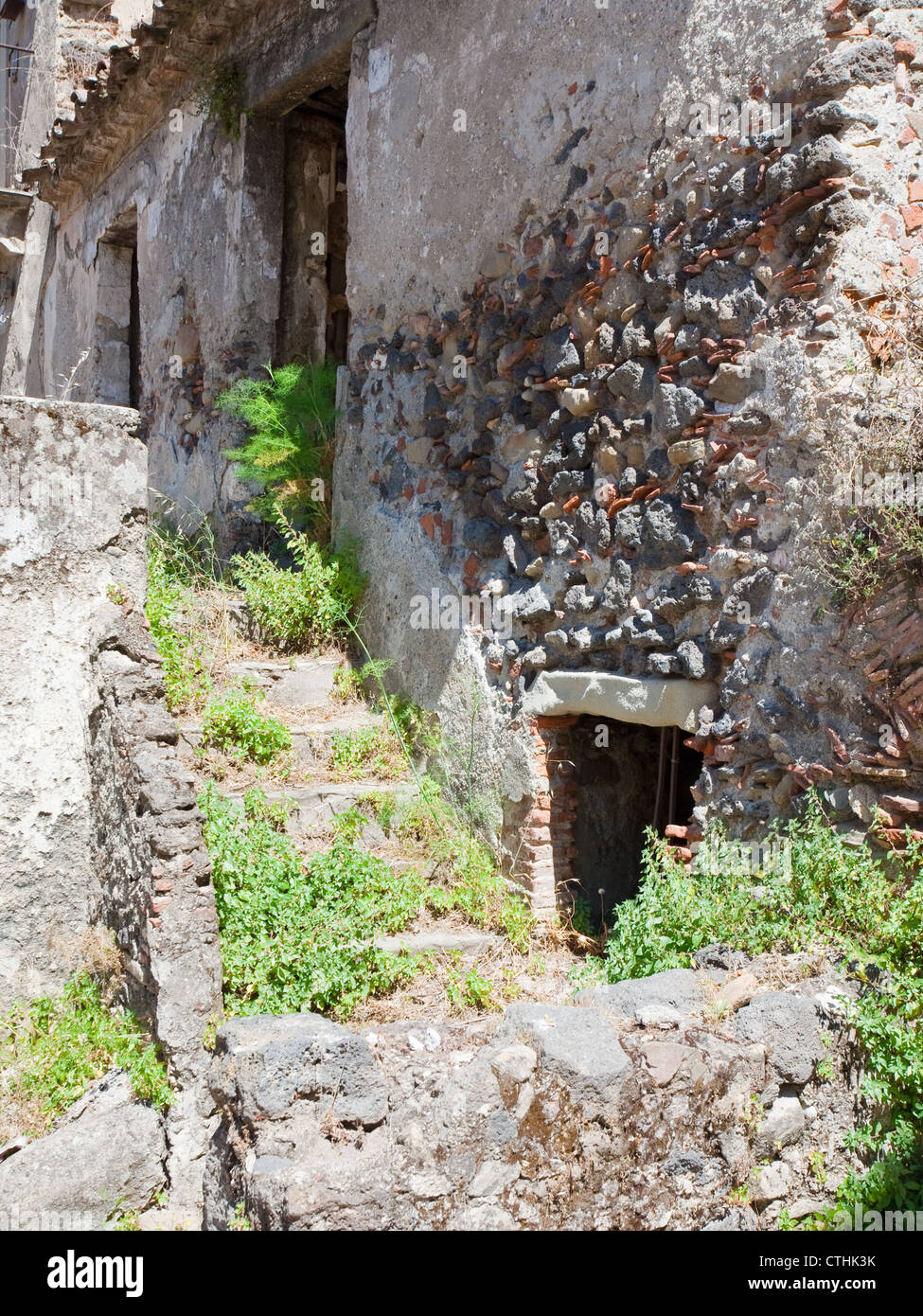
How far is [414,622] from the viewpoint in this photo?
6762mm

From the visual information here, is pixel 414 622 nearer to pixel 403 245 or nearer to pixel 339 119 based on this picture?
pixel 403 245

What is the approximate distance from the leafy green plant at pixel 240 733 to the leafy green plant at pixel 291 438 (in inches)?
81.7

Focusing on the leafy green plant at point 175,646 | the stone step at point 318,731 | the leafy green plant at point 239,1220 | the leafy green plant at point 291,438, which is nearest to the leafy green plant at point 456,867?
the stone step at point 318,731

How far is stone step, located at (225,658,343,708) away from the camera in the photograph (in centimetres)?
675

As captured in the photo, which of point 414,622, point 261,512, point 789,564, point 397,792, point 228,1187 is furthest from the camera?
point 261,512

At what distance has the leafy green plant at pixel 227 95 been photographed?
850cm

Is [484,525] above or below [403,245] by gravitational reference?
below

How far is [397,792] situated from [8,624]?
7.60 ft

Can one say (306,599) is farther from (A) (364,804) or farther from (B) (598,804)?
(B) (598,804)

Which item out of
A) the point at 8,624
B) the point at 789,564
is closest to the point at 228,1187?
the point at 8,624

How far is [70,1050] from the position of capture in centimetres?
439

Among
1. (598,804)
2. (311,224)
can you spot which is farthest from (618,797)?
(311,224)

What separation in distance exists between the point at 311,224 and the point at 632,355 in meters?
4.64

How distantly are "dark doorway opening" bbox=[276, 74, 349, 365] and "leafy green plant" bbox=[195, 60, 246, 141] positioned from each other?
38cm
